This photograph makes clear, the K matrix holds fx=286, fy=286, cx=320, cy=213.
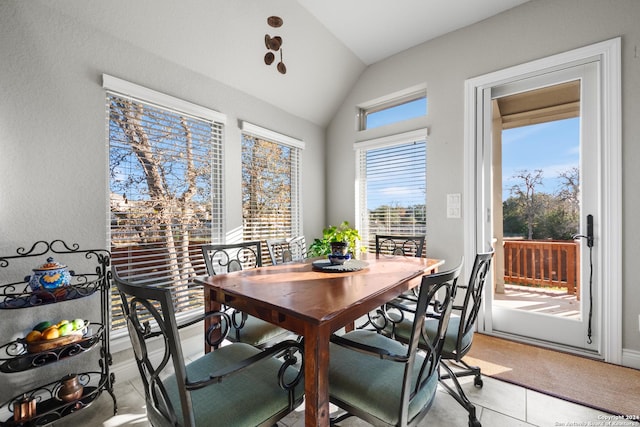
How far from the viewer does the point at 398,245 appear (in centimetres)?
347

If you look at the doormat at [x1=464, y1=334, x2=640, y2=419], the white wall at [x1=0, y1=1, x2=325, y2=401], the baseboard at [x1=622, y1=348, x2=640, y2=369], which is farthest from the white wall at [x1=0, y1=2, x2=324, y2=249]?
the baseboard at [x1=622, y1=348, x2=640, y2=369]

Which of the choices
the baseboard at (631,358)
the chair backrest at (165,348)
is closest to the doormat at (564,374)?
the baseboard at (631,358)

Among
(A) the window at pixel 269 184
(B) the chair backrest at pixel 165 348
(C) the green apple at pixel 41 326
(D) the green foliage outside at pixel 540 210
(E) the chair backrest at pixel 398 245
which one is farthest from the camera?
(A) the window at pixel 269 184

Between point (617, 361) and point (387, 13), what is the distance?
3550mm

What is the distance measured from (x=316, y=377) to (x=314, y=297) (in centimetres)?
34

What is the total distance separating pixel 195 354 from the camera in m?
2.53

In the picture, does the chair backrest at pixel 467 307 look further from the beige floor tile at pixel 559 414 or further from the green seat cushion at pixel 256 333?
the green seat cushion at pixel 256 333

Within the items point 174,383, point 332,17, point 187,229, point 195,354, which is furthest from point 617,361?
point 332,17

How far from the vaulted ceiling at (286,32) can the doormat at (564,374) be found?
3.11 meters

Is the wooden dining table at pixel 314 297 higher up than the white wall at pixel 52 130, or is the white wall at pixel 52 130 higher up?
the white wall at pixel 52 130

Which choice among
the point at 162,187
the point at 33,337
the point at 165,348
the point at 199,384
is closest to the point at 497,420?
the point at 199,384

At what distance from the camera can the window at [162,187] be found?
84.4 inches

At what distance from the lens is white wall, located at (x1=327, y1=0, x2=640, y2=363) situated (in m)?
2.18

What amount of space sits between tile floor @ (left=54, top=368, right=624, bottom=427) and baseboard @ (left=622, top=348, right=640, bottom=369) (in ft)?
2.73
